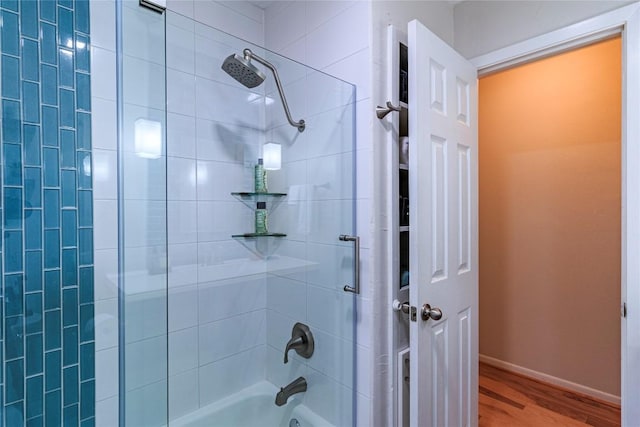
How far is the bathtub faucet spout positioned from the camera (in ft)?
5.27

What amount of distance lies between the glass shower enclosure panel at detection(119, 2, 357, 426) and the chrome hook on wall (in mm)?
131

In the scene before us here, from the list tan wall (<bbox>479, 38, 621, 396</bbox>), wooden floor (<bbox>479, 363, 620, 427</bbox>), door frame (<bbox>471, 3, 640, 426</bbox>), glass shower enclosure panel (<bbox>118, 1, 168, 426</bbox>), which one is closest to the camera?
glass shower enclosure panel (<bbox>118, 1, 168, 426</bbox>)

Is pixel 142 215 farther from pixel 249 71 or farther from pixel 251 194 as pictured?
pixel 249 71

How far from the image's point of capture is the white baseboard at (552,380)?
224 cm

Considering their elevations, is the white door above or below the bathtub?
above

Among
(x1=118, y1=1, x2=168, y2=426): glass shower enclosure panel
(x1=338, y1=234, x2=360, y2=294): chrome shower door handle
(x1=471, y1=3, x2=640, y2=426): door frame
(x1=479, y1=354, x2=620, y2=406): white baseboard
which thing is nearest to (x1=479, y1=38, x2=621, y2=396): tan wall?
(x1=479, y1=354, x2=620, y2=406): white baseboard

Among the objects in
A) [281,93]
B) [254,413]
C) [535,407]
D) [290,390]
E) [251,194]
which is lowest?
[535,407]

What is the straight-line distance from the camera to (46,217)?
3.93 feet

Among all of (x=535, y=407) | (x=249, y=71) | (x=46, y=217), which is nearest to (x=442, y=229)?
(x=249, y=71)

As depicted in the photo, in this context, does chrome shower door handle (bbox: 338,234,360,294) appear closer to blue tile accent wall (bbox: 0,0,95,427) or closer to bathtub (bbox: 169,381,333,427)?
bathtub (bbox: 169,381,333,427)

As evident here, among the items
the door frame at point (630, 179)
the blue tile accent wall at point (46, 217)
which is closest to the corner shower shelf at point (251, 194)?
the blue tile accent wall at point (46, 217)

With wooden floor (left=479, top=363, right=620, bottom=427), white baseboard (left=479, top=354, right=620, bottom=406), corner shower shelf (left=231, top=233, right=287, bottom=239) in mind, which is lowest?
wooden floor (left=479, top=363, right=620, bottom=427)

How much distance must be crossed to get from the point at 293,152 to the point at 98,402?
4.35 ft

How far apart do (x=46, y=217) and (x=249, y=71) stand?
960 mm
